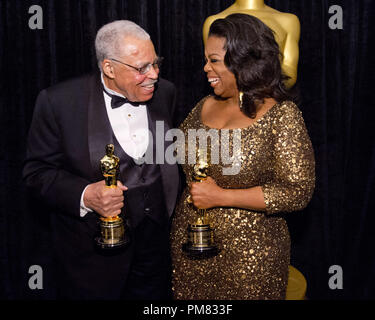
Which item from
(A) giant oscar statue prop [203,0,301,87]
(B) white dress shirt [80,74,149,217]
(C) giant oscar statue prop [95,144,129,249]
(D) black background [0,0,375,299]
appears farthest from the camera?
(D) black background [0,0,375,299]

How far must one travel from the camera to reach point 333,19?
2.99 meters

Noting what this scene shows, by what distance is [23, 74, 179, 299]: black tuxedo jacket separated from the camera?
204 cm

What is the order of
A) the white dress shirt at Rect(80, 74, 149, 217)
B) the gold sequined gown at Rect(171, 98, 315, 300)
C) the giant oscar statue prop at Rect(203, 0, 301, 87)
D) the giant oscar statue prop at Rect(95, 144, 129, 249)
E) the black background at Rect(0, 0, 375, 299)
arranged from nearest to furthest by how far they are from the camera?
the giant oscar statue prop at Rect(95, 144, 129, 249), the gold sequined gown at Rect(171, 98, 315, 300), the white dress shirt at Rect(80, 74, 149, 217), the giant oscar statue prop at Rect(203, 0, 301, 87), the black background at Rect(0, 0, 375, 299)

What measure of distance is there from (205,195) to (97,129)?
1.78ft

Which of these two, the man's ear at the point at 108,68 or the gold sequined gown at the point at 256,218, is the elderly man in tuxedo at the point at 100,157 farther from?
the gold sequined gown at the point at 256,218

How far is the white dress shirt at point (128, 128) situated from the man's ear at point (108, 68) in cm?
8

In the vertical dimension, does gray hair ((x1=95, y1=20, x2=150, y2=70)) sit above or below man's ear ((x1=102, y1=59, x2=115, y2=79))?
above

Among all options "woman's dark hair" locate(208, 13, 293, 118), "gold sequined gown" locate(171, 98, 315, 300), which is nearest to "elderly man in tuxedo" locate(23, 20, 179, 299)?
"gold sequined gown" locate(171, 98, 315, 300)

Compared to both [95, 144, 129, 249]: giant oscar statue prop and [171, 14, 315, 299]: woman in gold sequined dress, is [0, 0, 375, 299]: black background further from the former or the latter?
[95, 144, 129, 249]: giant oscar statue prop

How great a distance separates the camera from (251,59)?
1.99 metres

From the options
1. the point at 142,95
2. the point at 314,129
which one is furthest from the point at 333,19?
the point at 142,95

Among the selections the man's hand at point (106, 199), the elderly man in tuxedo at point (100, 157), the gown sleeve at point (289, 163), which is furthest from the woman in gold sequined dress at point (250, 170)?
the man's hand at point (106, 199)

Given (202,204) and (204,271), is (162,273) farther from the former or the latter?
(202,204)

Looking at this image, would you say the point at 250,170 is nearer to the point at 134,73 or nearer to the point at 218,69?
the point at 218,69
